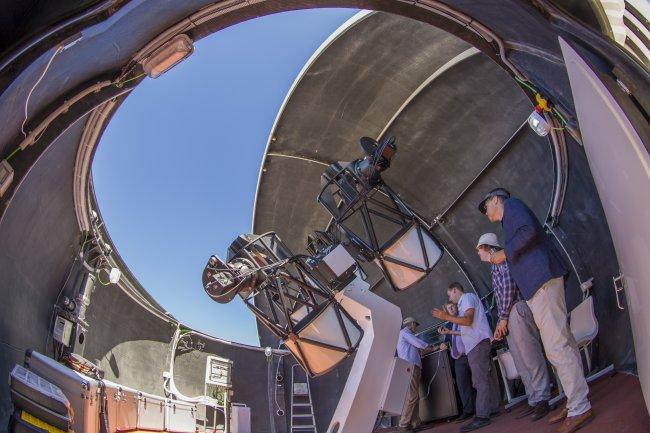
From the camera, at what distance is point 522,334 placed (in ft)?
16.4

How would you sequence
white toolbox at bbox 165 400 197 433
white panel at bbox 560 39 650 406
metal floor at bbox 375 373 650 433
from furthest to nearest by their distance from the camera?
white toolbox at bbox 165 400 197 433 → metal floor at bbox 375 373 650 433 → white panel at bbox 560 39 650 406

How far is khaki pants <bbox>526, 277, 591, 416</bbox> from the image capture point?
12.3 ft

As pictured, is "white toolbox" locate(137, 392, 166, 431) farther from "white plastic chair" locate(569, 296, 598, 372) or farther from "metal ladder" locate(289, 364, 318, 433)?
"white plastic chair" locate(569, 296, 598, 372)

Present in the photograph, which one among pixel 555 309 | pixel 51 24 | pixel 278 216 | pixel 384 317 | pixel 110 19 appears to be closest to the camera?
pixel 51 24

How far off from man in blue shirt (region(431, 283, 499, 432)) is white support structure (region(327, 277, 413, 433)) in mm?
587

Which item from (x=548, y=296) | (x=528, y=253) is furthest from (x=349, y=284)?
(x=548, y=296)

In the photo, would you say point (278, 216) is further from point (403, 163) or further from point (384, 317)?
point (384, 317)

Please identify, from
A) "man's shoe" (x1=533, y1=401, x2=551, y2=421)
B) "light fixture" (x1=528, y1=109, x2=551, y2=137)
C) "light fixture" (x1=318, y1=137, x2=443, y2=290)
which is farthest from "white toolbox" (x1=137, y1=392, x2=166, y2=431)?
"light fixture" (x1=528, y1=109, x2=551, y2=137)

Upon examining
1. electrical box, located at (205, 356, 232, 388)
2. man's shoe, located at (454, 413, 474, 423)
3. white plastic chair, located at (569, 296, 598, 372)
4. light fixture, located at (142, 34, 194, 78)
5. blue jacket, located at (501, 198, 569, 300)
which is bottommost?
man's shoe, located at (454, 413, 474, 423)

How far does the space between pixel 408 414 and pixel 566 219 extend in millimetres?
3326

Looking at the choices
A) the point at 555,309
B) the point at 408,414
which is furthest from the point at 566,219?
the point at 408,414

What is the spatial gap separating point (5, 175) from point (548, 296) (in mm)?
4295

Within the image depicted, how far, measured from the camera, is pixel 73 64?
409cm

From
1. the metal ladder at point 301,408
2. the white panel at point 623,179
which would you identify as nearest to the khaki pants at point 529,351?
the white panel at point 623,179
